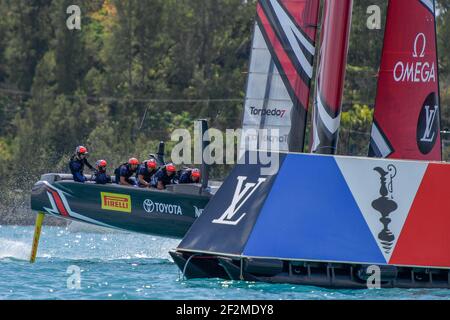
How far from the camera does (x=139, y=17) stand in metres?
40.0

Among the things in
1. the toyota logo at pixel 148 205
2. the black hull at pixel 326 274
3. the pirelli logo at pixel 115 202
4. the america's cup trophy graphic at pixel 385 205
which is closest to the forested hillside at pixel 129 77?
the pirelli logo at pixel 115 202

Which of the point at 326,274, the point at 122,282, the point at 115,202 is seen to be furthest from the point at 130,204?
the point at 326,274

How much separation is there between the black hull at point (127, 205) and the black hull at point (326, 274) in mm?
3697

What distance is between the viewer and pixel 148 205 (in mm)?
18844

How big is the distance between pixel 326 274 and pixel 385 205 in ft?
3.78

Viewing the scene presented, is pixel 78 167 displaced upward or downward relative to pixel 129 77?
downward

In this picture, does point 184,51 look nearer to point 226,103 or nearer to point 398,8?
point 226,103

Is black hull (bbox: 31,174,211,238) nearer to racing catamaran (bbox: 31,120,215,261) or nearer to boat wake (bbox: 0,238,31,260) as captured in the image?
racing catamaran (bbox: 31,120,215,261)

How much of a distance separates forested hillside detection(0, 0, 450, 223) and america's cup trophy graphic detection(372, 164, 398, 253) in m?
23.0

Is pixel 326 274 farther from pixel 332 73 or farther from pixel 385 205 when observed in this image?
pixel 332 73

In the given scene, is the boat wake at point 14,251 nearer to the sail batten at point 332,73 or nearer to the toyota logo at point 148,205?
the toyota logo at point 148,205

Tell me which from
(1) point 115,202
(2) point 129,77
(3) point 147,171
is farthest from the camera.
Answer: (2) point 129,77

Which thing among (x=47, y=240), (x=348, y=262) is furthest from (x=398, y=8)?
(x=47, y=240)

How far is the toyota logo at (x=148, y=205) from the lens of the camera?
741 inches
